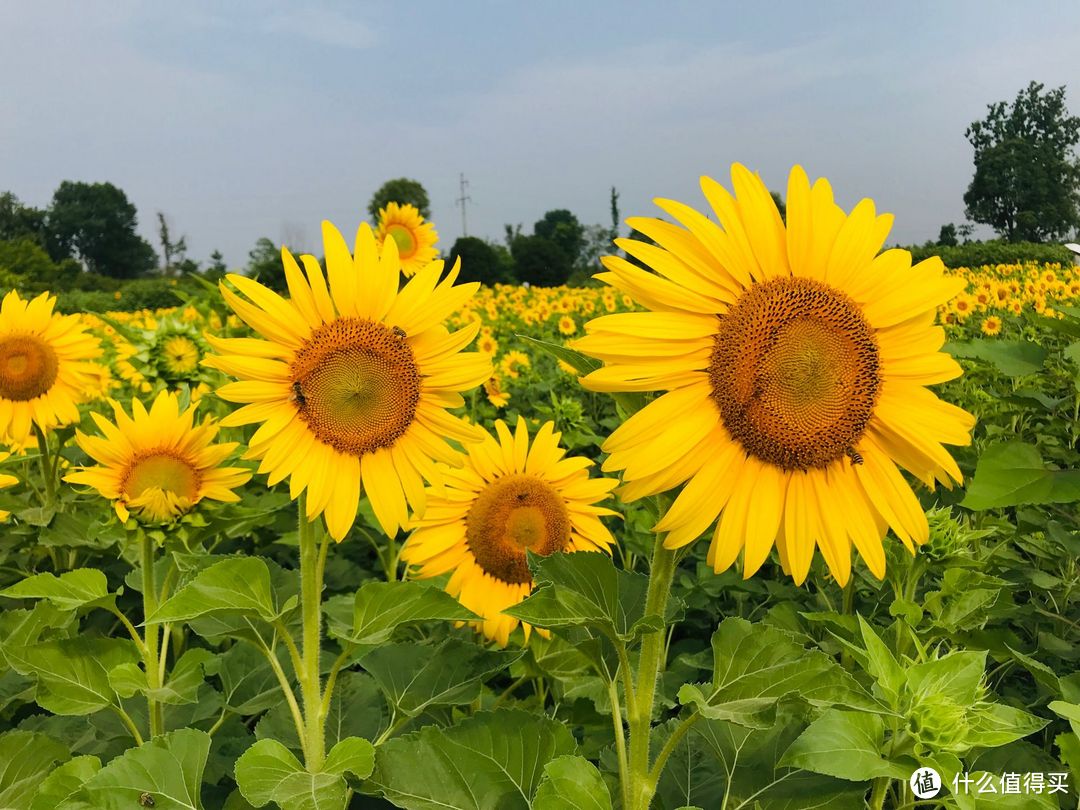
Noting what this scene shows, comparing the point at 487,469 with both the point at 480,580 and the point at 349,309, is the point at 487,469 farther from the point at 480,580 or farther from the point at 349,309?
the point at 349,309

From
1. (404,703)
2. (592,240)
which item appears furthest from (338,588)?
(592,240)

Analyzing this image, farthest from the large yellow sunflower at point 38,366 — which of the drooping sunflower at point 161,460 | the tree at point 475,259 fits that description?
the tree at point 475,259

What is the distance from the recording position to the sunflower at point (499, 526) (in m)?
2.08

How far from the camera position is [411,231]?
4.64m

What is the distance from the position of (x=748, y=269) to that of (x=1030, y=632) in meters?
1.87

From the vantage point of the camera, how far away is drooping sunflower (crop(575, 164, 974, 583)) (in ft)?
3.64

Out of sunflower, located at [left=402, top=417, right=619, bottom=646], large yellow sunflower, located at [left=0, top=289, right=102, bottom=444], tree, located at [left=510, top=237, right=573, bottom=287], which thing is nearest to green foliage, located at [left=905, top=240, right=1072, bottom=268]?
tree, located at [left=510, top=237, right=573, bottom=287]

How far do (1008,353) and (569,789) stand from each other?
1455 mm

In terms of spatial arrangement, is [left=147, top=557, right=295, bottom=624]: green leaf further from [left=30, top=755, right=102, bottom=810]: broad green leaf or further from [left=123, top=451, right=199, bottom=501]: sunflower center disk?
[left=123, top=451, right=199, bottom=501]: sunflower center disk

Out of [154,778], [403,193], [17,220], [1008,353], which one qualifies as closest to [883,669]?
[1008,353]

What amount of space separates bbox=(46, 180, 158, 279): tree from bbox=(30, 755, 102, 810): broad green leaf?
93053 millimetres

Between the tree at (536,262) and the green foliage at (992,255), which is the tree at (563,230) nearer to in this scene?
the tree at (536,262)

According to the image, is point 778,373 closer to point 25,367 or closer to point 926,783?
point 926,783

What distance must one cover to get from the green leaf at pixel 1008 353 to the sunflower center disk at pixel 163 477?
1.78 metres
